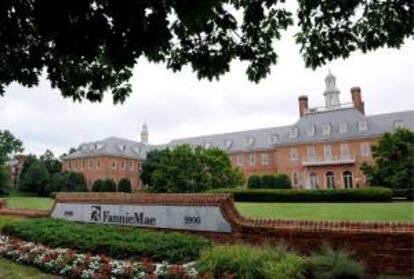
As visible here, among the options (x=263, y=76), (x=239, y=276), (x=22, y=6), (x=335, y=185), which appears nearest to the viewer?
(x=22, y=6)

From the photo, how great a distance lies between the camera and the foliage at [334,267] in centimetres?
607

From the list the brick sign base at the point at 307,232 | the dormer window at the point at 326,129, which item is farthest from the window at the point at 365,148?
the brick sign base at the point at 307,232

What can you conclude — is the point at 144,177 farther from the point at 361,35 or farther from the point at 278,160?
the point at 361,35

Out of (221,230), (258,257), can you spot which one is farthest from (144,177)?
(258,257)

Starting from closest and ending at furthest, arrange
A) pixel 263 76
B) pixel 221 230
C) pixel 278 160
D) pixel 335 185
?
pixel 263 76 → pixel 221 230 → pixel 335 185 → pixel 278 160

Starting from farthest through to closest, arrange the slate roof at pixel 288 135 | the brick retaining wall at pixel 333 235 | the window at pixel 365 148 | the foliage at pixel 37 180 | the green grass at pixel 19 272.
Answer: the foliage at pixel 37 180 < the slate roof at pixel 288 135 < the window at pixel 365 148 < the green grass at pixel 19 272 < the brick retaining wall at pixel 333 235

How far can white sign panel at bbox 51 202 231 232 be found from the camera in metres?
10.1

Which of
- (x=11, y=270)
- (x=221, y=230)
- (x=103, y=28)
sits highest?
(x=103, y=28)

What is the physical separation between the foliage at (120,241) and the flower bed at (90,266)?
504 mm

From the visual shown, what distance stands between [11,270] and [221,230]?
15.9ft

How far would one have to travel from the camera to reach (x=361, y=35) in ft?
17.2

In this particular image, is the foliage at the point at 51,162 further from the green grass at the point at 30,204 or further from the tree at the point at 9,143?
the green grass at the point at 30,204

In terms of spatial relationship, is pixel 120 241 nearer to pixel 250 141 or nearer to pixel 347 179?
A: pixel 347 179

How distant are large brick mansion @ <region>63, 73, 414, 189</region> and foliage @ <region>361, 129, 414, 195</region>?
11.3 meters
